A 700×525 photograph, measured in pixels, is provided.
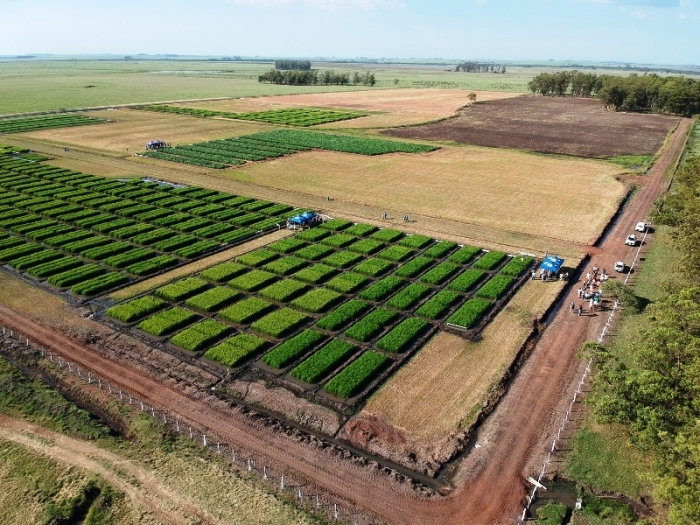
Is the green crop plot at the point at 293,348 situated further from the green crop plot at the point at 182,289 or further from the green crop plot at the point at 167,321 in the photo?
the green crop plot at the point at 182,289

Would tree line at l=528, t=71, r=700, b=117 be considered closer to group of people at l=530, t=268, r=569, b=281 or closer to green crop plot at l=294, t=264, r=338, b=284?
group of people at l=530, t=268, r=569, b=281

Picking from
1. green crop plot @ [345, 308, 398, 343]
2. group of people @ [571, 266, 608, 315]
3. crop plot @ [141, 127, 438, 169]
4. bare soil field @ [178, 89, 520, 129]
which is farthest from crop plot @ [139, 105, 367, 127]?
green crop plot @ [345, 308, 398, 343]

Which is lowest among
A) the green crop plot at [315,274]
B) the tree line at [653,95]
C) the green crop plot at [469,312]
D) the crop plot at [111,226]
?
the green crop plot at [469,312]

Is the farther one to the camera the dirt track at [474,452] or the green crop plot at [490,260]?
the green crop plot at [490,260]

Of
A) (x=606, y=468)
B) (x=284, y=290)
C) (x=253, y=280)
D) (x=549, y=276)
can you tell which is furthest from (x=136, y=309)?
(x=549, y=276)

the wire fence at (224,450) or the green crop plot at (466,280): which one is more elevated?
the green crop plot at (466,280)

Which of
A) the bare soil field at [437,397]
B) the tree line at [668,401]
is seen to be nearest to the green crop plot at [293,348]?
the bare soil field at [437,397]
